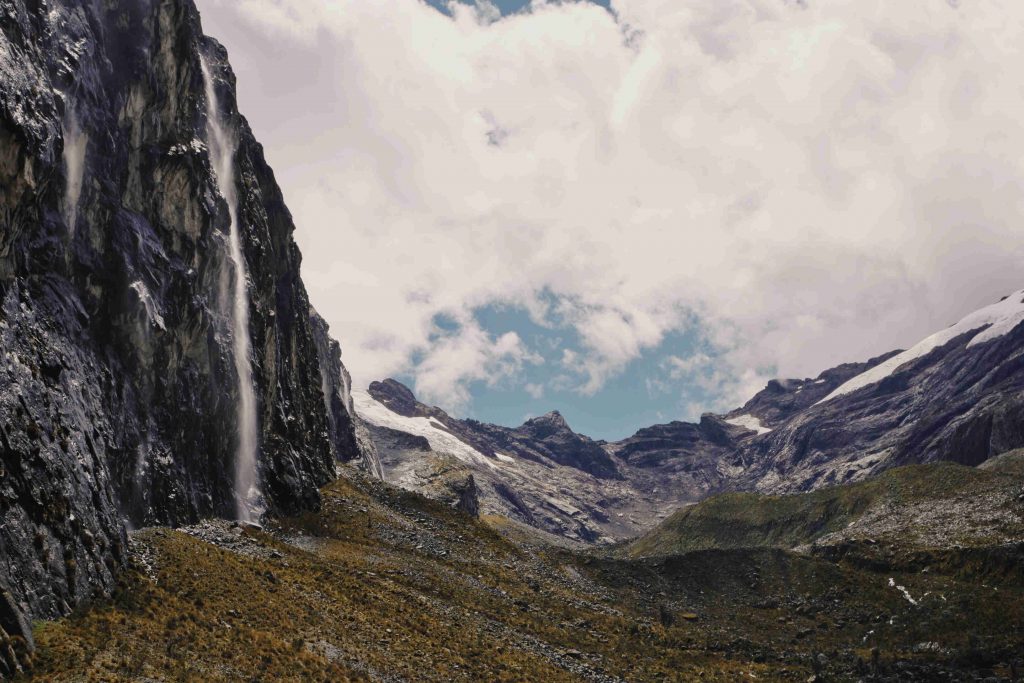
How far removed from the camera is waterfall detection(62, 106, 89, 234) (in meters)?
42.8

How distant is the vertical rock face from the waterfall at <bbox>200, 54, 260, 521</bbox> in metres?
1.25

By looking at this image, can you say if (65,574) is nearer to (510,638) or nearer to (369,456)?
(510,638)

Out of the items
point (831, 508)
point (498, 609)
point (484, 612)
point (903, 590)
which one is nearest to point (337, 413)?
point (831, 508)

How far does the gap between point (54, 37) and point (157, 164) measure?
1533 cm

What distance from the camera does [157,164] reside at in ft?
188

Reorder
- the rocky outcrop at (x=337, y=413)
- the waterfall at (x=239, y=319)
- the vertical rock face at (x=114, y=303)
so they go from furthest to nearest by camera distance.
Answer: the rocky outcrop at (x=337, y=413) < the waterfall at (x=239, y=319) < the vertical rock face at (x=114, y=303)

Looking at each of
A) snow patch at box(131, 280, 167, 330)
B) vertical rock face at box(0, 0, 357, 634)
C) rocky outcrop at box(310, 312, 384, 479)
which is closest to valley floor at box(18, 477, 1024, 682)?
vertical rock face at box(0, 0, 357, 634)

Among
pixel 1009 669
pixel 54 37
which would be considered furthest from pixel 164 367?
pixel 1009 669

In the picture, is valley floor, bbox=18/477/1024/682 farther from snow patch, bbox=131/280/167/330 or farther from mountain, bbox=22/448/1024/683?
snow patch, bbox=131/280/167/330

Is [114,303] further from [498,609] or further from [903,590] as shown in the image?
[903,590]

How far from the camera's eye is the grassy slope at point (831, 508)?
108 meters

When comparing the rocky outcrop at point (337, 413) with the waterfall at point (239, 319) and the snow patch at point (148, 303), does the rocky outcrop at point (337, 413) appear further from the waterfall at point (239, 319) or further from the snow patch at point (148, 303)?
the snow patch at point (148, 303)

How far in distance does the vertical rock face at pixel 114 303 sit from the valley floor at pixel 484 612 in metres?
→ 3.21

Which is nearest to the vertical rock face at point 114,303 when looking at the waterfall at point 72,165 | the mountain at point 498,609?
the waterfall at point 72,165
